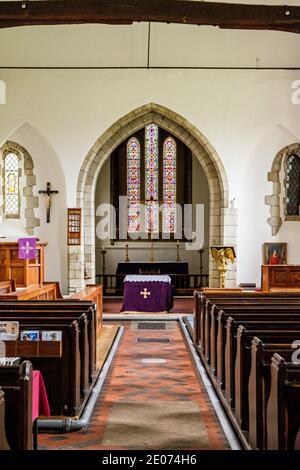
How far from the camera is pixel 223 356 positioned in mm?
5672

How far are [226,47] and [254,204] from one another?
3.57m

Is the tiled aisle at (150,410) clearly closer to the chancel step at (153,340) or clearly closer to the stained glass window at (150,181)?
the chancel step at (153,340)

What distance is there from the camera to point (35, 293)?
32.9 ft

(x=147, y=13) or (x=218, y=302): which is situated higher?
(x=147, y=13)

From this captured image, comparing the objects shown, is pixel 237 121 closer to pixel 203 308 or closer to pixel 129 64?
pixel 129 64

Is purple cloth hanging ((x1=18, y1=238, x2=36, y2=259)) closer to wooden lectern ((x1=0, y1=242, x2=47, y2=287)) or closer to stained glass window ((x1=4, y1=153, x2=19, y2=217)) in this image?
wooden lectern ((x1=0, y1=242, x2=47, y2=287))

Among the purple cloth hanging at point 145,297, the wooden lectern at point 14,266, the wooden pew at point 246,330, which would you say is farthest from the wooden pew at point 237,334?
the purple cloth hanging at point 145,297

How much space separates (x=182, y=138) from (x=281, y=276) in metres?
4.71

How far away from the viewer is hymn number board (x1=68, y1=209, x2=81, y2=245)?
13859 millimetres

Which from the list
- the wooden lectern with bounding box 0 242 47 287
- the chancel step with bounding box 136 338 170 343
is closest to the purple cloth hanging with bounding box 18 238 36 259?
the wooden lectern with bounding box 0 242 47 287

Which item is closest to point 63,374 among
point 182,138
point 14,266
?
point 14,266

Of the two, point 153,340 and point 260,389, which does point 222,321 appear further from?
point 153,340

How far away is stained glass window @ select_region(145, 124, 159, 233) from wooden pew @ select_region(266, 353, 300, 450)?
44.8ft
